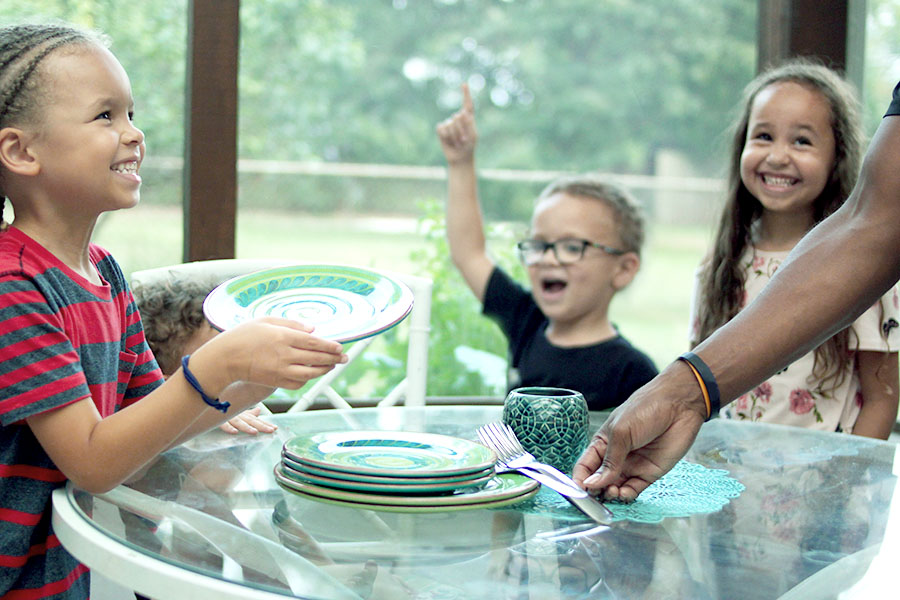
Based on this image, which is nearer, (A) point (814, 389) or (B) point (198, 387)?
(B) point (198, 387)

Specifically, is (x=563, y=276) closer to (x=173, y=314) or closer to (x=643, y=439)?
(x=173, y=314)

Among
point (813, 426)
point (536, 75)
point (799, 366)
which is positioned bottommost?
point (813, 426)

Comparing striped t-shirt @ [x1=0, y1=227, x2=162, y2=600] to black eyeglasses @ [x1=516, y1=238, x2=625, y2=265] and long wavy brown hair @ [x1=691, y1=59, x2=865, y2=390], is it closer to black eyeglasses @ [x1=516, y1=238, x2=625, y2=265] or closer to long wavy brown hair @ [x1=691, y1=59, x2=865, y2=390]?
black eyeglasses @ [x1=516, y1=238, x2=625, y2=265]

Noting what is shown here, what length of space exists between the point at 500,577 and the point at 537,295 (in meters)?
1.51

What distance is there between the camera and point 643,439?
3.56 ft

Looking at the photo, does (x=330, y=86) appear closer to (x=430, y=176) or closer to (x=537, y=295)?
(x=430, y=176)

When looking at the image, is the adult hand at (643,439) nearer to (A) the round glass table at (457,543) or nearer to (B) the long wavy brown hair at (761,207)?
(A) the round glass table at (457,543)

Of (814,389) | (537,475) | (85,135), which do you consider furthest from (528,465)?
Result: (814,389)

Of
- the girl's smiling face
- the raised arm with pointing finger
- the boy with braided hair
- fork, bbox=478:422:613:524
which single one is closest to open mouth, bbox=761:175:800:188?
the girl's smiling face

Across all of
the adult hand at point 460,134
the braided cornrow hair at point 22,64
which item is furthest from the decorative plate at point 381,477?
the adult hand at point 460,134

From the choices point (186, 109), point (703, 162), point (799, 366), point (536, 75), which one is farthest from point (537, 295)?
point (536, 75)

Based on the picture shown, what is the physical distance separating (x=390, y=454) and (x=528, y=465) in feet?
0.54

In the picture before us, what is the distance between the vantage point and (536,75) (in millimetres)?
5477

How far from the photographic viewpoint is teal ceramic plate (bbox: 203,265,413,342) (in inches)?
40.4
